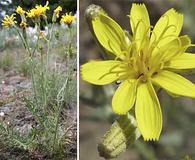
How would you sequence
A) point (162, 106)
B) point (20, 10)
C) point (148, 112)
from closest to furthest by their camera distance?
point (148, 112)
point (20, 10)
point (162, 106)

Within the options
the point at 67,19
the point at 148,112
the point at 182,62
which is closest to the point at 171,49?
the point at 182,62

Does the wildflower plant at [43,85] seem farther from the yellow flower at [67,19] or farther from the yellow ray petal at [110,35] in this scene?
the yellow ray petal at [110,35]

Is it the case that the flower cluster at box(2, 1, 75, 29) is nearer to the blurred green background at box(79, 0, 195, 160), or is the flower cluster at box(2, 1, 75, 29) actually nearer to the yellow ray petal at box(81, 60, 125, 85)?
the blurred green background at box(79, 0, 195, 160)

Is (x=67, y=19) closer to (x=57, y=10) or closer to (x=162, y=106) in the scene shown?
(x=57, y=10)

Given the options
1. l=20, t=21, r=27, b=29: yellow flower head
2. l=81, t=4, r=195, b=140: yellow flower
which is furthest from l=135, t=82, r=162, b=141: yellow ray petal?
l=20, t=21, r=27, b=29: yellow flower head

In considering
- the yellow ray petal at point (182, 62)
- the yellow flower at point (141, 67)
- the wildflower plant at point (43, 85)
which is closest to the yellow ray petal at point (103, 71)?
the yellow flower at point (141, 67)

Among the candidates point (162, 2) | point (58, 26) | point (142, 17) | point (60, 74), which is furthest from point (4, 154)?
point (162, 2)

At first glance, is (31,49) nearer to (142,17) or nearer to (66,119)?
(66,119)
